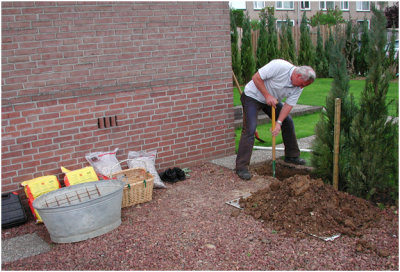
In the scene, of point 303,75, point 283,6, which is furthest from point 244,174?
point 283,6

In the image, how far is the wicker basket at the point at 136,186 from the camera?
479 centimetres

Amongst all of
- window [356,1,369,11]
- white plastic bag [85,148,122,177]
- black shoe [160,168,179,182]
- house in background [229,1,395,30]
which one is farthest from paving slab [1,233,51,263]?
window [356,1,369,11]

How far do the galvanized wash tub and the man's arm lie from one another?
7.73 feet

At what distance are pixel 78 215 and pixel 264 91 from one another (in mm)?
2987

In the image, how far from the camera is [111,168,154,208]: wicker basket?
4.79m

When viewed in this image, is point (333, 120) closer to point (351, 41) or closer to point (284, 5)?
point (351, 41)

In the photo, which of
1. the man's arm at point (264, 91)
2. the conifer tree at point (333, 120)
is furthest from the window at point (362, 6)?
the conifer tree at point (333, 120)

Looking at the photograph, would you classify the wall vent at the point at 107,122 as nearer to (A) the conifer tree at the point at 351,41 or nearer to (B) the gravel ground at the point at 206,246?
(B) the gravel ground at the point at 206,246

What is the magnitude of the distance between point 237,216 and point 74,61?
2813 millimetres

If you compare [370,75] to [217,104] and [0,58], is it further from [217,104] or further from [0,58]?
[0,58]

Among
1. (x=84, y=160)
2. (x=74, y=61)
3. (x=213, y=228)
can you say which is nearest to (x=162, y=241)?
(x=213, y=228)

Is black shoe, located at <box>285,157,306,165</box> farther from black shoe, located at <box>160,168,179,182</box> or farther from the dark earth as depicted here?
black shoe, located at <box>160,168,179,182</box>

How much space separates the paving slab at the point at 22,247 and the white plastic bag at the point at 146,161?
1637mm

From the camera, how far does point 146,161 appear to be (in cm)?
562
